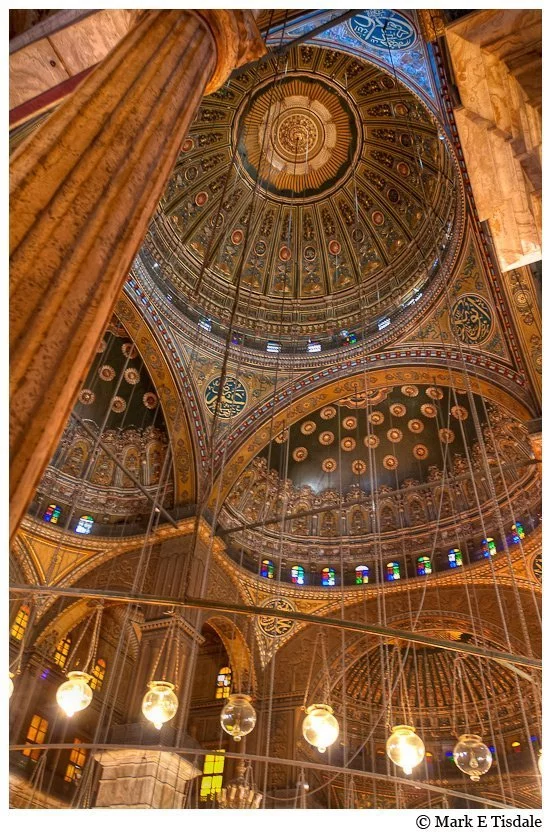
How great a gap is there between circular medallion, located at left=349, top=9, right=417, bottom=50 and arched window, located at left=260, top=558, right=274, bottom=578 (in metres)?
8.49

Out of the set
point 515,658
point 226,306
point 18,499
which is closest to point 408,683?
point 226,306

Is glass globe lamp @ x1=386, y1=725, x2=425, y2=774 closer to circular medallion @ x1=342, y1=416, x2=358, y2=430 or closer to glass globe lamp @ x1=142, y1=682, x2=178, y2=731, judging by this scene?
glass globe lamp @ x1=142, y1=682, x2=178, y2=731

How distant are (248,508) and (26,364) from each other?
10.2 metres

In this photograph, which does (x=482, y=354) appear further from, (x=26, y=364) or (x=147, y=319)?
(x=26, y=364)

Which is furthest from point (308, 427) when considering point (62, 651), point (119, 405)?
point (62, 651)

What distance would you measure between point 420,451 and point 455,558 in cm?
204

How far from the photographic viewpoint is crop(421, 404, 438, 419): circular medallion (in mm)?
11523

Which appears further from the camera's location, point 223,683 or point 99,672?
point 223,683

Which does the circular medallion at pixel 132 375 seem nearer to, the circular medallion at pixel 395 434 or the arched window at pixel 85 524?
the arched window at pixel 85 524

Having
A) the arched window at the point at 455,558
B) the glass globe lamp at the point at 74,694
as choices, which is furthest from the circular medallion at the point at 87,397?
the arched window at the point at 455,558

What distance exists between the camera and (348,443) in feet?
40.4

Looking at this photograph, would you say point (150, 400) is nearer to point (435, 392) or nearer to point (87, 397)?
point (87, 397)

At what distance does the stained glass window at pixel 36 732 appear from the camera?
1005cm
